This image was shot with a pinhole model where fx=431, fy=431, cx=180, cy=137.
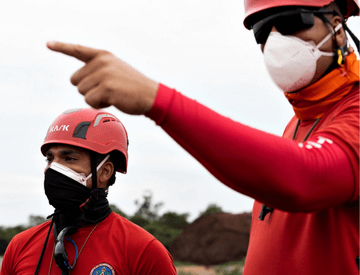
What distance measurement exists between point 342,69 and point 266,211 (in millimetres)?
903

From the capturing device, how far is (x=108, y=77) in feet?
5.25

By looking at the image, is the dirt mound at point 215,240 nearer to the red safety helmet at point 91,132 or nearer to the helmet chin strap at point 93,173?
the red safety helmet at point 91,132

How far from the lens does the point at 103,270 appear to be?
3.92 metres

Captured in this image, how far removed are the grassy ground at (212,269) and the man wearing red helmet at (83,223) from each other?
11875mm

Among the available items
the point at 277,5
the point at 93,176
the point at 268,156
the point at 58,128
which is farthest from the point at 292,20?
the point at 58,128

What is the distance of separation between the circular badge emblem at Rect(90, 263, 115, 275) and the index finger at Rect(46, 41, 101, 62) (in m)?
2.74

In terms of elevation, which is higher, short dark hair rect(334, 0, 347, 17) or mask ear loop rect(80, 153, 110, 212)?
short dark hair rect(334, 0, 347, 17)

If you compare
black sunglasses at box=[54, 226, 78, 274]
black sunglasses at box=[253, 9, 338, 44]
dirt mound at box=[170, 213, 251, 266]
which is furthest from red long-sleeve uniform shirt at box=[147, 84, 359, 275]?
dirt mound at box=[170, 213, 251, 266]

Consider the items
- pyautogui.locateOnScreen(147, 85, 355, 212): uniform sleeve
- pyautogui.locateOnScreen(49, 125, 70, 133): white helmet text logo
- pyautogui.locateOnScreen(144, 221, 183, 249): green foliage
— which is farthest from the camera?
pyautogui.locateOnScreen(144, 221, 183, 249): green foliage

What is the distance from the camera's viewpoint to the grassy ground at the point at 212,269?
15953 mm

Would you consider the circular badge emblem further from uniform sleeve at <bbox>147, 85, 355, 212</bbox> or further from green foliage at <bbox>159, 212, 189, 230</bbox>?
green foliage at <bbox>159, 212, 189, 230</bbox>

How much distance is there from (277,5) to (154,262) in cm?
263

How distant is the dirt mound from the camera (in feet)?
59.2

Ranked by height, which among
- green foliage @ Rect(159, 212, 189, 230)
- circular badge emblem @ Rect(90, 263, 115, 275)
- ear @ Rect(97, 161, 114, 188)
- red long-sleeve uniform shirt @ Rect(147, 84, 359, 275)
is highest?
red long-sleeve uniform shirt @ Rect(147, 84, 359, 275)
